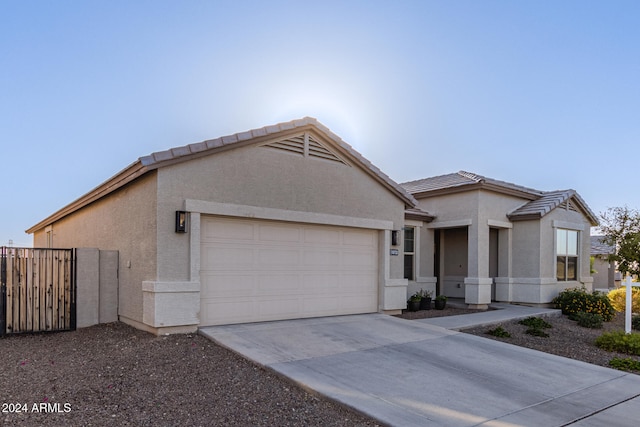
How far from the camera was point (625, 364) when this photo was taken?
315 inches

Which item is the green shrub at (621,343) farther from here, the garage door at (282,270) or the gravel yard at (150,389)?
the gravel yard at (150,389)

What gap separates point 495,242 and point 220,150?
11508 mm

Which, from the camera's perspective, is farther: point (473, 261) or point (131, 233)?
point (473, 261)

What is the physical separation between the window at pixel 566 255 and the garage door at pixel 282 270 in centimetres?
833

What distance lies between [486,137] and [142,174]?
11.5 meters

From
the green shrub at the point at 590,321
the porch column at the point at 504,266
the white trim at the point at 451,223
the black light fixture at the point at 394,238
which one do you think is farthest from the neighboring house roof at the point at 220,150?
A: the green shrub at the point at 590,321

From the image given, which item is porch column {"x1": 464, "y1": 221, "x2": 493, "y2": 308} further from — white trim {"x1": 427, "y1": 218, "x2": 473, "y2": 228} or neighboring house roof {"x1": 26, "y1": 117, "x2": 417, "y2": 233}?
neighboring house roof {"x1": 26, "y1": 117, "x2": 417, "y2": 233}

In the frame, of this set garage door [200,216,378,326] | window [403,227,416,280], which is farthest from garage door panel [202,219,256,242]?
window [403,227,416,280]

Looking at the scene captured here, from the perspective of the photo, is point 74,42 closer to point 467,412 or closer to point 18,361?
point 18,361

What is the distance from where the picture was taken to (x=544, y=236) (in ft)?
49.4

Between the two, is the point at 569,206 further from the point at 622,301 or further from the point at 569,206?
the point at 622,301

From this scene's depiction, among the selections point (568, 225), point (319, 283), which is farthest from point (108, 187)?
point (568, 225)

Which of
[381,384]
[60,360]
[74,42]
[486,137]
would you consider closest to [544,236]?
[486,137]

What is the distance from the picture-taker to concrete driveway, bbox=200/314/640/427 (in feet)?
17.2
